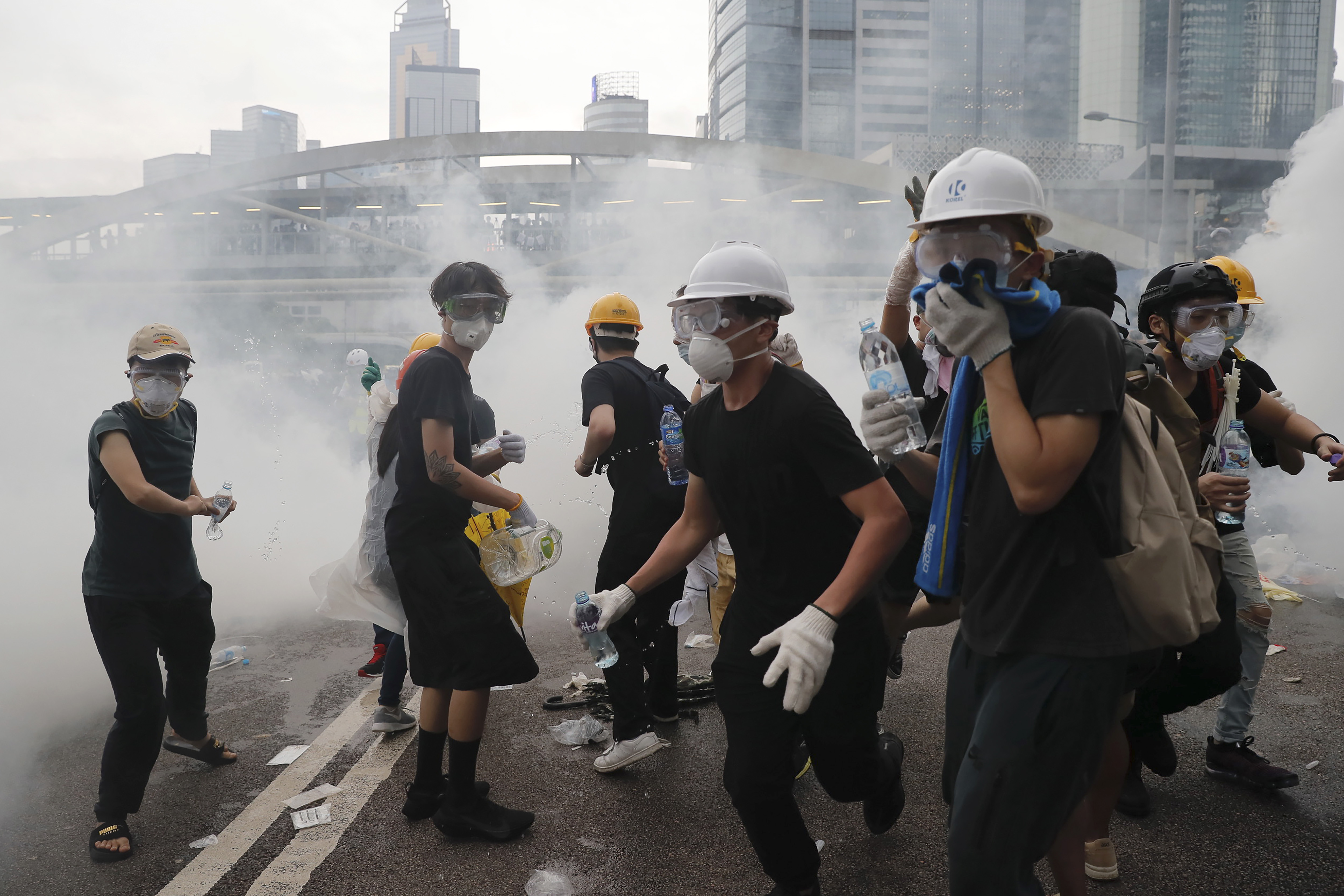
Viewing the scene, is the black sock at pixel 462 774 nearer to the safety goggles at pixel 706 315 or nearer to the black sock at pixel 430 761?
the black sock at pixel 430 761

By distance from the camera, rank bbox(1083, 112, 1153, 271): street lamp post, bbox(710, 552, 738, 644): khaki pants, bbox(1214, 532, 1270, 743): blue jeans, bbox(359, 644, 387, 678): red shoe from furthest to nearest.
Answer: bbox(1083, 112, 1153, 271): street lamp post → bbox(359, 644, 387, 678): red shoe → bbox(710, 552, 738, 644): khaki pants → bbox(1214, 532, 1270, 743): blue jeans

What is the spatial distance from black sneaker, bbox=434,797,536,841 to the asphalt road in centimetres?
5

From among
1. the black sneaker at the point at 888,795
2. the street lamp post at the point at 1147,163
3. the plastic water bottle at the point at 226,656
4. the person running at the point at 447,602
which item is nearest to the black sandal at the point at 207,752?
the person running at the point at 447,602

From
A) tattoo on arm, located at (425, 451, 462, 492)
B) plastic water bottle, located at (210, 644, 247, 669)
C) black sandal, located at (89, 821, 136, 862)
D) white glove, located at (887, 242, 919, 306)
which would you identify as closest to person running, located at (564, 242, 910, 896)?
white glove, located at (887, 242, 919, 306)

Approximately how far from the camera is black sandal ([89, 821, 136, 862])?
2951mm

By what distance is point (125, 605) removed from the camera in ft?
11.0

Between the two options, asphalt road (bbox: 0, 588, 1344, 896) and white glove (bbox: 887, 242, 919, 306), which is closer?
asphalt road (bbox: 0, 588, 1344, 896)

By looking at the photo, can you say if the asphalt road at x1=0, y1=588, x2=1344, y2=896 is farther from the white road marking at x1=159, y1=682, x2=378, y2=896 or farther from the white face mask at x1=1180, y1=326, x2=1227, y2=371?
the white face mask at x1=1180, y1=326, x2=1227, y2=371

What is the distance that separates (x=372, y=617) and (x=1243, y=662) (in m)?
3.34

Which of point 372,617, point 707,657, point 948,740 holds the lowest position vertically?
point 707,657

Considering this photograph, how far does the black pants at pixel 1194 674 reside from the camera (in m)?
2.63

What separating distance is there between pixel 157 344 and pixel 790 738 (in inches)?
112

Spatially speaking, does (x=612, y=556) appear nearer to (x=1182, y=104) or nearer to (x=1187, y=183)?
(x=1187, y=183)

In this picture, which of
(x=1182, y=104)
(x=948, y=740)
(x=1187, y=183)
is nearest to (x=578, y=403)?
(x=948, y=740)
